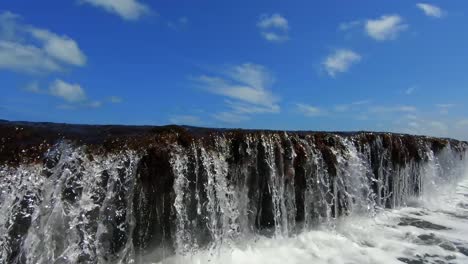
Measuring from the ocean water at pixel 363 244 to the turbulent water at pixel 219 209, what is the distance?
2 centimetres

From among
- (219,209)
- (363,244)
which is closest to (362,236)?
(363,244)

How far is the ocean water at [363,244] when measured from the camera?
6.80 metres

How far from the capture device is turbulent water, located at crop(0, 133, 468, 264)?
17.4 ft

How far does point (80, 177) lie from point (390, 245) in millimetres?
5704

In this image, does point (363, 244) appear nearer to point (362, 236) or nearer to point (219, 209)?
point (362, 236)

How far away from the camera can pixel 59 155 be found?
18.3 ft

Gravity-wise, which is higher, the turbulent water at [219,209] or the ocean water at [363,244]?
the turbulent water at [219,209]

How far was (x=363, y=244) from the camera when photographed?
782 centimetres

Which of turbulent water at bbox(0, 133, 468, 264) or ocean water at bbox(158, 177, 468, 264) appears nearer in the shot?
turbulent water at bbox(0, 133, 468, 264)

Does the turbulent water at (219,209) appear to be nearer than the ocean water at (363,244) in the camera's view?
Yes

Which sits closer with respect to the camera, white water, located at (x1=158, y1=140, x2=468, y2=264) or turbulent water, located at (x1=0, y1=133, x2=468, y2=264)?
turbulent water, located at (x1=0, y1=133, x2=468, y2=264)

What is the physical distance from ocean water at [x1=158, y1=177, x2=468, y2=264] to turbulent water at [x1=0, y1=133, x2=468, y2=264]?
0.02 meters

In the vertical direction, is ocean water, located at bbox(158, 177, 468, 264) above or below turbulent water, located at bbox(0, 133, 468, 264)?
below

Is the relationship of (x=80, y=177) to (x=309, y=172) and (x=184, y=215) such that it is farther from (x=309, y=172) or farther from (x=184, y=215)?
(x=309, y=172)
